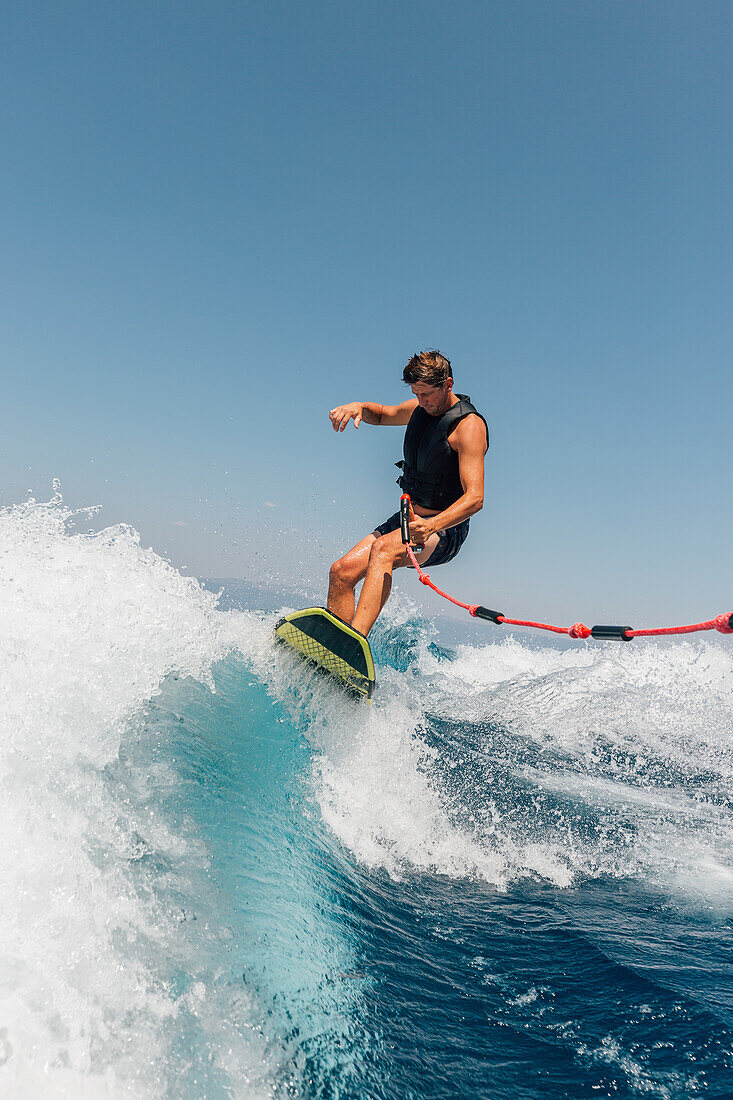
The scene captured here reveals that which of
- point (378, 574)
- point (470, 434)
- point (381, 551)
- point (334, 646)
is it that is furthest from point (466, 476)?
point (334, 646)

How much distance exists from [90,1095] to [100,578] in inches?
113

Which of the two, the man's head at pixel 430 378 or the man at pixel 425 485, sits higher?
the man's head at pixel 430 378

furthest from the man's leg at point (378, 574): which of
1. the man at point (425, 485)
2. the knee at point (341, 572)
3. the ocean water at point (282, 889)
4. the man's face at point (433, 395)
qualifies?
the man's face at point (433, 395)

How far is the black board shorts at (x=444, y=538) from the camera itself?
5.20m

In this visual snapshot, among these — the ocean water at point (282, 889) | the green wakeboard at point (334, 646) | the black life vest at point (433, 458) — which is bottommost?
the ocean water at point (282, 889)

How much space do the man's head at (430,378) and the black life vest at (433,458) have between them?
0.16 meters

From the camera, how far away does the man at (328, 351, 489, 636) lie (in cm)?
465

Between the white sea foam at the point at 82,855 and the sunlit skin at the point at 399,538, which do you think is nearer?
the white sea foam at the point at 82,855

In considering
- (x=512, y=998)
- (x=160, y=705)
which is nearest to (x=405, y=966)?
(x=512, y=998)

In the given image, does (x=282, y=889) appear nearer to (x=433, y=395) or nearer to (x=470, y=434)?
(x=470, y=434)

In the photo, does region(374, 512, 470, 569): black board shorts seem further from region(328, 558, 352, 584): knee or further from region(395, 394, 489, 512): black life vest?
region(328, 558, 352, 584): knee

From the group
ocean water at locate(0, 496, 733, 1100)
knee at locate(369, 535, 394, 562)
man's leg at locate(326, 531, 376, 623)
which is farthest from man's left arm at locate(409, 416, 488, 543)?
ocean water at locate(0, 496, 733, 1100)

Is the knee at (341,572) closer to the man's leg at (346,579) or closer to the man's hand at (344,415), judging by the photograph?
the man's leg at (346,579)

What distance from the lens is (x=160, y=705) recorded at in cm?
388
